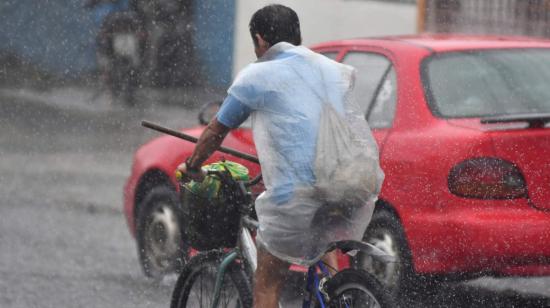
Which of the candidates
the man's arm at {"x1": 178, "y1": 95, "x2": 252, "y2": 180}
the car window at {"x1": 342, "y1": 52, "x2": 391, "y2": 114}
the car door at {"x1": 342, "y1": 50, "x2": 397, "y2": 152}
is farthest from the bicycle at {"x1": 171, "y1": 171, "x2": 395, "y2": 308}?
the car window at {"x1": 342, "y1": 52, "x2": 391, "y2": 114}

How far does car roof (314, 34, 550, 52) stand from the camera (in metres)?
8.17

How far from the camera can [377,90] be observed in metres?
8.17

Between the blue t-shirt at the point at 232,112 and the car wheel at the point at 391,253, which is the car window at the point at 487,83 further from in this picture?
the blue t-shirt at the point at 232,112

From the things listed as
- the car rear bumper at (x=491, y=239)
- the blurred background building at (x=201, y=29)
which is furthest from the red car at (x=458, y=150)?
the blurred background building at (x=201, y=29)

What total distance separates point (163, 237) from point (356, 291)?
13.0 ft

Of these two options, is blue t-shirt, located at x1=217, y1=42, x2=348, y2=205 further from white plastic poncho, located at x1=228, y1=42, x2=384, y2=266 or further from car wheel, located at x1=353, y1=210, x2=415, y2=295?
car wheel, located at x1=353, y1=210, x2=415, y2=295

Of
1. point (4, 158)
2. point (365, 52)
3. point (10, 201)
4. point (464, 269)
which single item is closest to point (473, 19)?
point (4, 158)

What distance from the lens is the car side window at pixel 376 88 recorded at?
8023mm

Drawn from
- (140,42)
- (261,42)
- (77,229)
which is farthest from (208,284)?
(140,42)

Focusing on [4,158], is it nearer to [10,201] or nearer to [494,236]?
[10,201]

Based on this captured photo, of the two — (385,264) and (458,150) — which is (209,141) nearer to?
(458,150)

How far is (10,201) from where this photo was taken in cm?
1284

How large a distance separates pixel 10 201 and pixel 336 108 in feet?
25.3

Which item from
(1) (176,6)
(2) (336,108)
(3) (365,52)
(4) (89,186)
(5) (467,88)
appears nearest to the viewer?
(2) (336,108)
